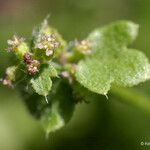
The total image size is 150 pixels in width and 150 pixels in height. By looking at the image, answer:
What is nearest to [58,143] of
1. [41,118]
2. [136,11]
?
[41,118]

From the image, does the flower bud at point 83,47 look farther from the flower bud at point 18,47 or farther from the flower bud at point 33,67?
the flower bud at point 33,67

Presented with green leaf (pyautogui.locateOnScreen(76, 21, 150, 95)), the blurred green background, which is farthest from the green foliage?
the blurred green background

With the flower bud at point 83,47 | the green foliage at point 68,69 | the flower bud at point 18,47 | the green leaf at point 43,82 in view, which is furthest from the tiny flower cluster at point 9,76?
the flower bud at point 83,47

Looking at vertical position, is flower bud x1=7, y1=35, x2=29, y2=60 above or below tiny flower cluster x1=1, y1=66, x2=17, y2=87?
above

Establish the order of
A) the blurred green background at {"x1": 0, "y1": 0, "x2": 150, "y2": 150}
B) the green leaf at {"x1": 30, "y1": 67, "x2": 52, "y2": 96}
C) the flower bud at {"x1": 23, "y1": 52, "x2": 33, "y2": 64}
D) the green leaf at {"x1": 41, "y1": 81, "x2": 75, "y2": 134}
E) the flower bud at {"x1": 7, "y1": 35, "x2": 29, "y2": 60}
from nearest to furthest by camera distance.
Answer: the green leaf at {"x1": 30, "y1": 67, "x2": 52, "y2": 96} < the flower bud at {"x1": 23, "y1": 52, "x2": 33, "y2": 64} < the flower bud at {"x1": 7, "y1": 35, "x2": 29, "y2": 60} < the green leaf at {"x1": 41, "y1": 81, "x2": 75, "y2": 134} < the blurred green background at {"x1": 0, "y1": 0, "x2": 150, "y2": 150}

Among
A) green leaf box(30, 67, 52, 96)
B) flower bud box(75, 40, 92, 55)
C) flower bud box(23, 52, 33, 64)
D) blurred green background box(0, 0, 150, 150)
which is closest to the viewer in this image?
green leaf box(30, 67, 52, 96)

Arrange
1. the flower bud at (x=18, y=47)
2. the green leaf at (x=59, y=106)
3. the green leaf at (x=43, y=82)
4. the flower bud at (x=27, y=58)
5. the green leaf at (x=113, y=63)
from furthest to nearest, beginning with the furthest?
the green leaf at (x=59, y=106), the green leaf at (x=113, y=63), the flower bud at (x=18, y=47), the flower bud at (x=27, y=58), the green leaf at (x=43, y=82)

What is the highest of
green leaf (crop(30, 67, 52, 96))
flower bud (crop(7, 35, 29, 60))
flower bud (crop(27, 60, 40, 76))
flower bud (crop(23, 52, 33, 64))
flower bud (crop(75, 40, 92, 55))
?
flower bud (crop(75, 40, 92, 55))

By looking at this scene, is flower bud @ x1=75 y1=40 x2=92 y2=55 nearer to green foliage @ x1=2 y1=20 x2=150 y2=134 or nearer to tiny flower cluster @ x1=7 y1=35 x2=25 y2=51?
green foliage @ x1=2 y1=20 x2=150 y2=134
